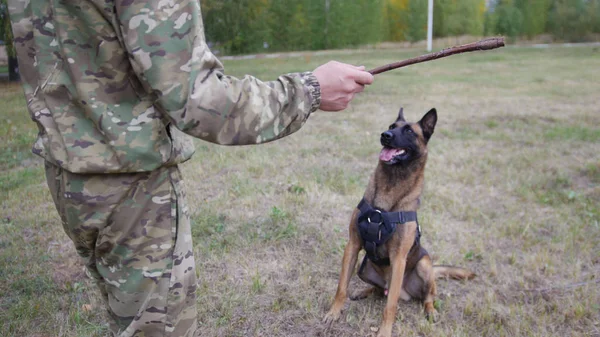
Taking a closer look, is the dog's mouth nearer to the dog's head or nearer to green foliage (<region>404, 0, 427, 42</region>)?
the dog's head

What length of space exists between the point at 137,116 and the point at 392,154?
2.06 m

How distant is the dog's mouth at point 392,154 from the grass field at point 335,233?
3.42ft

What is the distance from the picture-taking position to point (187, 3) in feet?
3.93

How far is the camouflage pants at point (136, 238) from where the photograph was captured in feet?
4.45

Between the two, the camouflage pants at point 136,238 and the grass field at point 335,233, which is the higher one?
the camouflage pants at point 136,238

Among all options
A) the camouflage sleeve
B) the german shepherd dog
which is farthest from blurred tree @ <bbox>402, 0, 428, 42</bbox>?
the camouflage sleeve

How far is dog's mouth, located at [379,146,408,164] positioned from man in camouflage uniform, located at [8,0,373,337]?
63.7 inches

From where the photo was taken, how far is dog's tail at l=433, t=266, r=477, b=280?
356 centimetres

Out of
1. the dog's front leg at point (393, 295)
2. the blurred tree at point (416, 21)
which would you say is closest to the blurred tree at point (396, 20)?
the blurred tree at point (416, 21)

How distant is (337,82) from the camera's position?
1444 millimetres

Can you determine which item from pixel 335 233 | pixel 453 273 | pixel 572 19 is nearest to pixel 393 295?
pixel 453 273

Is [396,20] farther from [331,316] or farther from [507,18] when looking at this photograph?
[331,316]

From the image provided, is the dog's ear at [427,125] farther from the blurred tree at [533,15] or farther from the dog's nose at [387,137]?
the blurred tree at [533,15]

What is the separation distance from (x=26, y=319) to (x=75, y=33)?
2.43 metres
